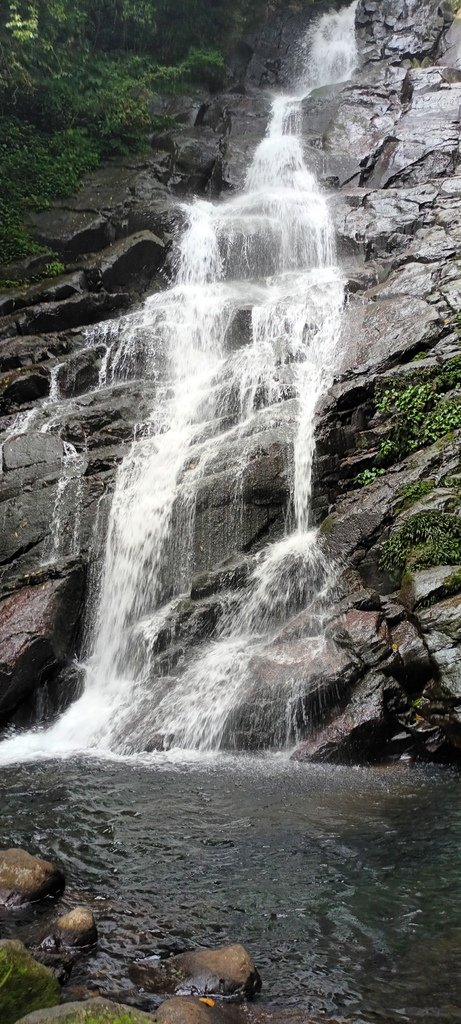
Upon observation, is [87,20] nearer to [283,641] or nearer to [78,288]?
[78,288]

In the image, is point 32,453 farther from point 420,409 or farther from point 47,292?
point 420,409

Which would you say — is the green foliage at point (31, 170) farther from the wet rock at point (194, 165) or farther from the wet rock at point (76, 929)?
the wet rock at point (76, 929)

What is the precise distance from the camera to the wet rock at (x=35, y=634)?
10211 mm

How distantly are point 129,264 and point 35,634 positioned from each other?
13.2 meters

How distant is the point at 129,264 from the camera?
20.2m

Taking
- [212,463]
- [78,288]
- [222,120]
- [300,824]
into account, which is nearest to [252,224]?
[78,288]

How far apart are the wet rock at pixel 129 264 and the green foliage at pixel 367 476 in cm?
1172

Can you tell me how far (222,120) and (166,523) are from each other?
20.6 meters

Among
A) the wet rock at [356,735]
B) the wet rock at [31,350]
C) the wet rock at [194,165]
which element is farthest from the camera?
the wet rock at [194,165]

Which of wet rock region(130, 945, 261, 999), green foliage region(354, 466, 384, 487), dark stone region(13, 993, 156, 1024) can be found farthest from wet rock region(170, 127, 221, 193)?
dark stone region(13, 993, 156, 1024)

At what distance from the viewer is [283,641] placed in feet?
30.0

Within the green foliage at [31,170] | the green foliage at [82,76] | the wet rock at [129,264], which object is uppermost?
the green foliage at [82,76]

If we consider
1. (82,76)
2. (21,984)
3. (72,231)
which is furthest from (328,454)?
(82,76)

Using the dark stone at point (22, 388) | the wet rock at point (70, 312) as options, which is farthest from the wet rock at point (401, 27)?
the dark stone at point (22, 388)
